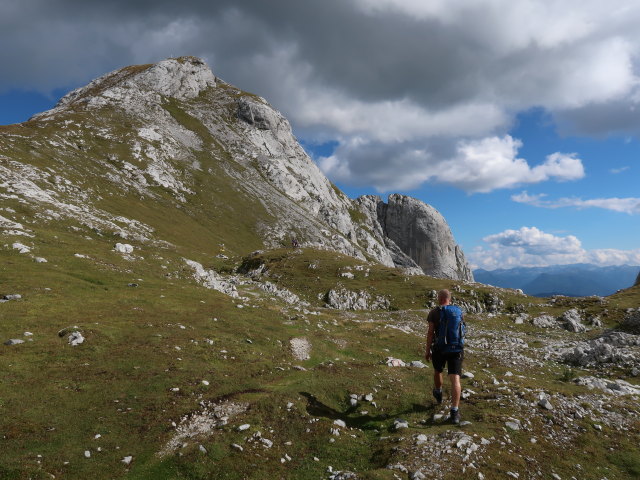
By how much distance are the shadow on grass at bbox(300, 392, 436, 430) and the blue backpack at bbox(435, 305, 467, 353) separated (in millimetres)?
3126

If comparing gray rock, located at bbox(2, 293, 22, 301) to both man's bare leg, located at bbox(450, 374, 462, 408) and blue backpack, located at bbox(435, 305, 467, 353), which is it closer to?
blue backpack, located at bbox(435, 305, 467, 353)

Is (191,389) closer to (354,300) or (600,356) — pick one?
(600,356)

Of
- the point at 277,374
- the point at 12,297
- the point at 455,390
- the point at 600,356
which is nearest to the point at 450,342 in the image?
the point at 455,390

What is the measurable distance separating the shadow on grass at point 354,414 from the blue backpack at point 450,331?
3126 millimetres

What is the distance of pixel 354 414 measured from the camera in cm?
1540

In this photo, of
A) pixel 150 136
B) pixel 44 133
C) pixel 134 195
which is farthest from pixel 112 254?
pixel 150 136

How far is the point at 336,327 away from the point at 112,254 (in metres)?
30.9

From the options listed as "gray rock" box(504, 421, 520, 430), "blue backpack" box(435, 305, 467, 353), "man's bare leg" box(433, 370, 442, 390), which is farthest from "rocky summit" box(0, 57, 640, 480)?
"blue backpack" box(435, 305, 467, 353)

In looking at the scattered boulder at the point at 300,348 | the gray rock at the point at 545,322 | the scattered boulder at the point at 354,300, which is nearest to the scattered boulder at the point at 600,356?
the gray rock at the point at 545,322

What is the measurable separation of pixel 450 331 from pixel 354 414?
546 cm

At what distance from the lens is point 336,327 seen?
36594mm

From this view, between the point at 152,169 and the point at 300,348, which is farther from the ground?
the point at 152,169

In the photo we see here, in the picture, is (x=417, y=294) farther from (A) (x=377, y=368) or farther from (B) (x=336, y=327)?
A: (A) (x=377, y=368)

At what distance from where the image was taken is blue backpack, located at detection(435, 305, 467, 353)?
14125 mm
